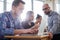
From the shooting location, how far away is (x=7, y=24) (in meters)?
3.29

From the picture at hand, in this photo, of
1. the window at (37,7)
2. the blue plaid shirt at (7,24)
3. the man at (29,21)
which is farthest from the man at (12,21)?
the window at (37,7)

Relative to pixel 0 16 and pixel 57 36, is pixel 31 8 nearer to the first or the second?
pixel 0 16

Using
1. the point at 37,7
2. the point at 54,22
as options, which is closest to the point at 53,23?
the point at 54,22

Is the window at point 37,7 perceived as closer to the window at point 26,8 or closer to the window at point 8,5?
the window at point 26,8

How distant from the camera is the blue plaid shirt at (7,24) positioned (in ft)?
10.7

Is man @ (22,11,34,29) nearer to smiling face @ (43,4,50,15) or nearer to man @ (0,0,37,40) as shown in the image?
man @ (0,0,37,40)

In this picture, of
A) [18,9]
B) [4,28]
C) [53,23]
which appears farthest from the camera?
[53,23]

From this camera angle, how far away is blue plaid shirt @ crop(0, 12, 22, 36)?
3.26 m

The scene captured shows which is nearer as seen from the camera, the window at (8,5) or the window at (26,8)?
the window at (8,5)

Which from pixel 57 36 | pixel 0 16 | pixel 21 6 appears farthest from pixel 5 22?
pixel 57 36

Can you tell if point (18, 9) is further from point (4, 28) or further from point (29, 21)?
point (4, 28)

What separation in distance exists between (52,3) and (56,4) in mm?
140

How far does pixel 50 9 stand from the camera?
3682 millimetres

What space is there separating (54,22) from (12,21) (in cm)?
113
